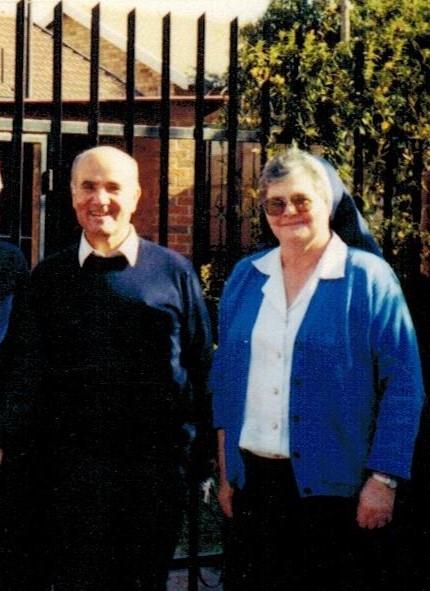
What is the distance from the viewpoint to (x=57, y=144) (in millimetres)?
3275

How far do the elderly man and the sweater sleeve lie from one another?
68cm

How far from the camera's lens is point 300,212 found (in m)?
2.59

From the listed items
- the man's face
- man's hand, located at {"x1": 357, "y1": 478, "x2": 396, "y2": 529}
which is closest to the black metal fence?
the man's face

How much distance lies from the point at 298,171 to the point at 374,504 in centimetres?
98

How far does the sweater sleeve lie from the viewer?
248 centimetres

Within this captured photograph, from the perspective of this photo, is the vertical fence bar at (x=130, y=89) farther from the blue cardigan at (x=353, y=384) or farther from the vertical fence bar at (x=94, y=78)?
the blue cardigan at (x=353, y=384)

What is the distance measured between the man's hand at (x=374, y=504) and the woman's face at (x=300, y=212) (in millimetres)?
720

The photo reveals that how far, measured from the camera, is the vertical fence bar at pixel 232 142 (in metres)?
3.48

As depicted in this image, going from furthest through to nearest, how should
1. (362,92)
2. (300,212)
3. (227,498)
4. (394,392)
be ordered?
(362,92), (227,498), (300,212), (394,392)

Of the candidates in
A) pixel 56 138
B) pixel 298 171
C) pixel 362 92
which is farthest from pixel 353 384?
pixel 362 92

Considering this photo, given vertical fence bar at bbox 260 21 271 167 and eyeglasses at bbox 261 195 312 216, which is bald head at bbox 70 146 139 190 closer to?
eyeglasses at bbox 261 195 312 216

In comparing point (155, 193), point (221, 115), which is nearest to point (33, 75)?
point (155, 193)

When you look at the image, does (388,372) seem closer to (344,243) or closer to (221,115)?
(344,243)

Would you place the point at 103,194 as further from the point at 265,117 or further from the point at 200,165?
the point at 265,117
